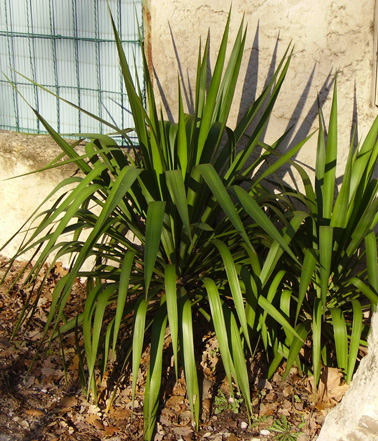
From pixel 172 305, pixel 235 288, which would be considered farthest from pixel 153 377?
pixel 235 288

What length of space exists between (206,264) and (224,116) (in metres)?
0.69

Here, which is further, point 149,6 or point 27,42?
point 27,42

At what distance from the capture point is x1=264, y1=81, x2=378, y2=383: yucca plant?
2469 mm

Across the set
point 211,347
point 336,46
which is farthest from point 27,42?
point 211,347

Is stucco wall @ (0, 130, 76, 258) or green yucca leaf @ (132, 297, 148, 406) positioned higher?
stucco wall @ (0, 130, 76, 258)

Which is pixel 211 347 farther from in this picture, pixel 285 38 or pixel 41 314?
pixel 285 38

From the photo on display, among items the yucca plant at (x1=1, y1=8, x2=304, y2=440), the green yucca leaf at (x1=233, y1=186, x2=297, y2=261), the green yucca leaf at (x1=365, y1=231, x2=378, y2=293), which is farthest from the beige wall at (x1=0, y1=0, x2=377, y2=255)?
the green yucca leaf at (x1=233, y1=186, x2=297, y2=261)

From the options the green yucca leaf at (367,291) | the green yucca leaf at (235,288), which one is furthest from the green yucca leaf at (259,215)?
the green yucca leaf at (367,291)

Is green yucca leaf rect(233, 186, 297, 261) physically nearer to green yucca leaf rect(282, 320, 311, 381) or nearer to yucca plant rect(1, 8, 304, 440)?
yucca plant rect(1, 8, 304, 440)

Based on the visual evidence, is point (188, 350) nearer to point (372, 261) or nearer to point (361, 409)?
point (361, 409)

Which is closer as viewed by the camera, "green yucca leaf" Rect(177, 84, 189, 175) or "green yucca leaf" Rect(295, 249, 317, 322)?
"green yucca leaf" Rect(295, 249, 317, 322)

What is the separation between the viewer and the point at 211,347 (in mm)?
2893

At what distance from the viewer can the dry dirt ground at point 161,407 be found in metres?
2.50

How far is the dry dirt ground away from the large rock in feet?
1.03
